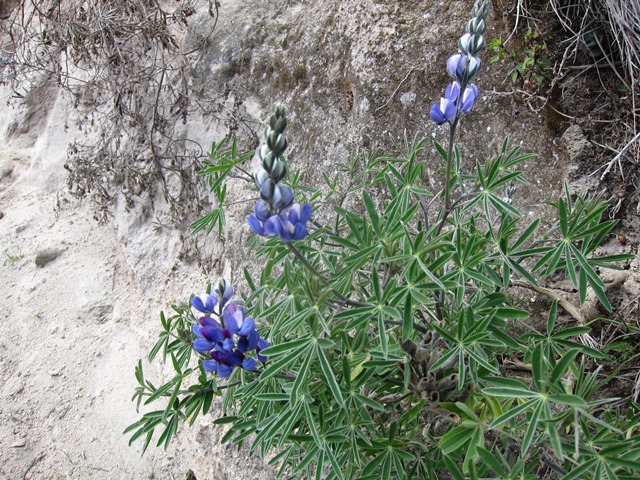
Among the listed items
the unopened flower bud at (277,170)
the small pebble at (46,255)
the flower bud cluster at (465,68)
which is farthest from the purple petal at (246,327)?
the small pebble at (46,255)

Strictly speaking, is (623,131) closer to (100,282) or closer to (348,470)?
(348,470)

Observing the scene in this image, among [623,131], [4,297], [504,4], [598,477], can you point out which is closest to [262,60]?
[504,4]

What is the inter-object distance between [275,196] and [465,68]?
21.6 inches

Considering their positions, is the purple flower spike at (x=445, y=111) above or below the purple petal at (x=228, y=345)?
above

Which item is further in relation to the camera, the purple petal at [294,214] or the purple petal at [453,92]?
the purple petal at [453,92]

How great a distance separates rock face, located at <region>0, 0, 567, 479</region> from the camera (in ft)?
7.82

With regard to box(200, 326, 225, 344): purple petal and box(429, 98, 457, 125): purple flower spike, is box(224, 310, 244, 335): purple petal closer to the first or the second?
box(200, 326, 225, 344): purple petal

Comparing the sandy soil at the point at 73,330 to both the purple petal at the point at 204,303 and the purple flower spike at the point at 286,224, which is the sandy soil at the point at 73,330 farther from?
the purple flower spike at the point at 286,224

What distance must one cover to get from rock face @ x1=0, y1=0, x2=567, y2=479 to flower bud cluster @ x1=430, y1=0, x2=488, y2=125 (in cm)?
98

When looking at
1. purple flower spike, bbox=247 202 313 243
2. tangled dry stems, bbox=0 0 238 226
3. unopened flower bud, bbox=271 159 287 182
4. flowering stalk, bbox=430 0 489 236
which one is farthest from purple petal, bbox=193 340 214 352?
tangled dry stems, bbox=0 0 238 226

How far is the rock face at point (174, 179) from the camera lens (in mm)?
2383

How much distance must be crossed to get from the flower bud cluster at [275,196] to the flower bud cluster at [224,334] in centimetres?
30

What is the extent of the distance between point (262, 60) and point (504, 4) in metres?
1.44

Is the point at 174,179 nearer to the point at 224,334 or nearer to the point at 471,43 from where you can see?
the point at 224,334
